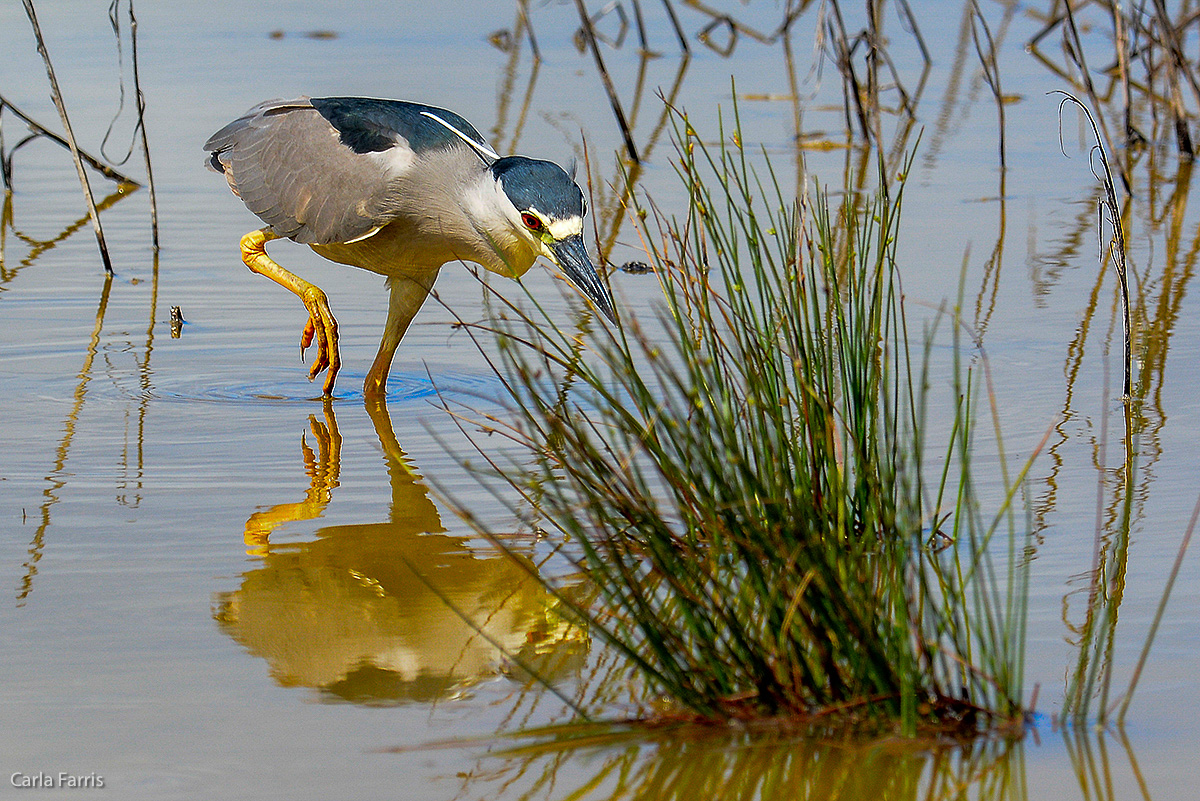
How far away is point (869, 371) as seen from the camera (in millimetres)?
3277

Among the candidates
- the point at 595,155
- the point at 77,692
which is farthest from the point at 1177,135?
the point at 77,692

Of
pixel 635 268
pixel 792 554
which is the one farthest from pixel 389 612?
pixel 635 268

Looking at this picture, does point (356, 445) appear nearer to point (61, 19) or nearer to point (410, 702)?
point (410, 702)

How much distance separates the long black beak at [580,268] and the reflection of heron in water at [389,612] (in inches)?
26.6

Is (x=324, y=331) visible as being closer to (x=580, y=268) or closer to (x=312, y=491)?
(x=312, y=491)

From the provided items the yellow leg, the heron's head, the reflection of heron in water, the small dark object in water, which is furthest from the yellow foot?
the small dark object in water

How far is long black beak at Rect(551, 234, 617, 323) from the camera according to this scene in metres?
3.95

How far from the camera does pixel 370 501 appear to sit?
3961 mm

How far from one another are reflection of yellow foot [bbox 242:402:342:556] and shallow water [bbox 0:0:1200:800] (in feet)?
0.05

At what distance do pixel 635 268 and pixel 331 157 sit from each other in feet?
5.72

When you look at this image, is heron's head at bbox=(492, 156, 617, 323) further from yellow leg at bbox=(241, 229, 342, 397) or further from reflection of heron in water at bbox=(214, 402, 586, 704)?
yellow leg at bbox=(241, 229, 342, 397)

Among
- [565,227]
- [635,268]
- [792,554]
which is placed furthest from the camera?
[635,268]

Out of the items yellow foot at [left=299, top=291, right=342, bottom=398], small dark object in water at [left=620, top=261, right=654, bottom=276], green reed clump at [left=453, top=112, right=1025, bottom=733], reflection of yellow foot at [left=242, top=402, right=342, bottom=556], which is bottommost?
small dark object in water at [left=620, top=261, right=654, bottom=276]

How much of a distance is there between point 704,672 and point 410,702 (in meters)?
0.57
